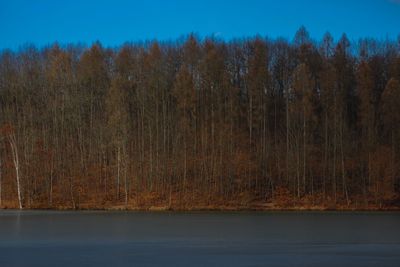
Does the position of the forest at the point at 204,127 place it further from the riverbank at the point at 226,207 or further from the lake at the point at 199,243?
the lake at the point at 199,243

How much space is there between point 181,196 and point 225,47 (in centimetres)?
3051

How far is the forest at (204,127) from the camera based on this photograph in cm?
6175

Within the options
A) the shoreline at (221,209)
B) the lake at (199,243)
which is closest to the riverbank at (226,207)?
the shoreline at (221,209)

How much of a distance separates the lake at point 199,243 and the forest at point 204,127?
71.4 feet

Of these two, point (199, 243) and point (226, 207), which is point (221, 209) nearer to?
point (226, 207)

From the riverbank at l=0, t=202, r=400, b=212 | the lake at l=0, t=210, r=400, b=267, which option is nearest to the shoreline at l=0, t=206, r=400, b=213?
the riverbank at l=0, t=202, r=400, b=212

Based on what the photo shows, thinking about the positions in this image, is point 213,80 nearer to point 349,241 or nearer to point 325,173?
point 325,173

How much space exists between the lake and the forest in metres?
21.8

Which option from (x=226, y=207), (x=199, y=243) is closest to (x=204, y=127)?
(x=226, y=207)

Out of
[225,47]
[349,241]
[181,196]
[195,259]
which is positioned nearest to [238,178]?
[181,196]

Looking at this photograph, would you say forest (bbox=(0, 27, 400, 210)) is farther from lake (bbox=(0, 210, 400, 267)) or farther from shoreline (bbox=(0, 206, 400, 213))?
lake (bbox=(0, 210, 400, 267))

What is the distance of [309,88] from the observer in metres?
67.1

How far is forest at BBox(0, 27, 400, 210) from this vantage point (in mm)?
61750

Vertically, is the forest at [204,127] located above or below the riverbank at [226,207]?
above
